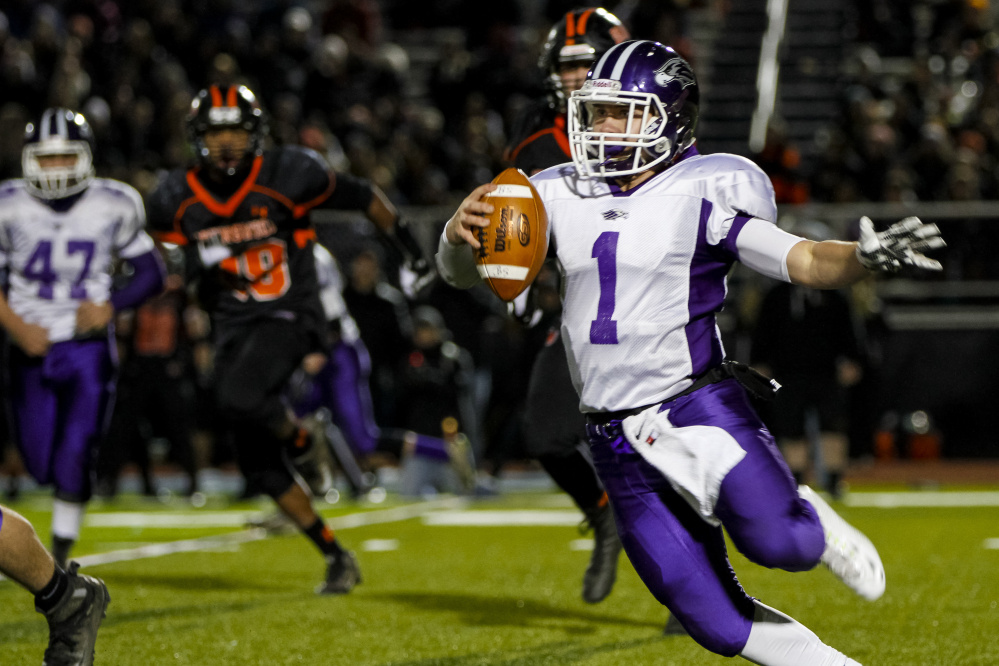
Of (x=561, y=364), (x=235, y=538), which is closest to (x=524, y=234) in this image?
(x=561, y=364)

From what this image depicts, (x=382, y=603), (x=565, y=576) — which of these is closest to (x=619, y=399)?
(x=382, y=603)

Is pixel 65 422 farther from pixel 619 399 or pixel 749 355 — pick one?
pixel 749 355

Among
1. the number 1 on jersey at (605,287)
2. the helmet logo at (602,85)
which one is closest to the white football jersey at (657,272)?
the number 1 on jersey at (605,287)

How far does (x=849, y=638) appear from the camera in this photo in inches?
161

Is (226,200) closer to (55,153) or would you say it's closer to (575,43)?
(55,153)

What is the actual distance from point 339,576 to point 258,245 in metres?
1.30

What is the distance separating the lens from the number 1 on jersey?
295cm

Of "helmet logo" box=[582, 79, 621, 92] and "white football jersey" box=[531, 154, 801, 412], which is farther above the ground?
"helmet logo" box=[582, 79, 621, 92]

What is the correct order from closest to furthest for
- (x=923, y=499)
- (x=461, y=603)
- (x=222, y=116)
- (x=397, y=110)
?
(x=461, y=603), (x=222, y=116), (x=923, y=499), (x=397, y=110)

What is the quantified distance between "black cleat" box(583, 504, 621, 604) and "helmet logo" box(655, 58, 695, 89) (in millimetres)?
1826

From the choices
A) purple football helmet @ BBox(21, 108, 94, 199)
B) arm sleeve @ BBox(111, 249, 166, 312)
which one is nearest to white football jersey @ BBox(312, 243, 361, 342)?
arm sleeve @ BBox(111, 249, 166, 312)

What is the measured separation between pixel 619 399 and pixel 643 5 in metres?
10.8

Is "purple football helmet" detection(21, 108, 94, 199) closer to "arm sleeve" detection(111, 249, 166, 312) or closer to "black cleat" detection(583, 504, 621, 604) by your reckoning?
"arm sleeve" detection(111, 249, 166, 312)

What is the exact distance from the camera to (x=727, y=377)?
9.73 feet
